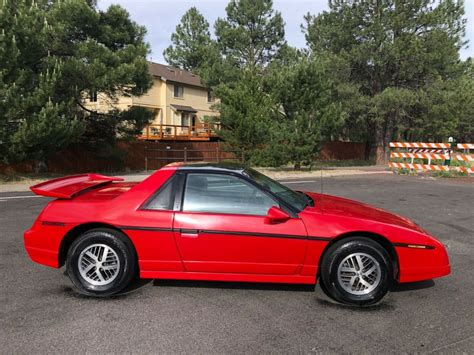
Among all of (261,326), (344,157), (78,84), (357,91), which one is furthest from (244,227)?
(344,157)

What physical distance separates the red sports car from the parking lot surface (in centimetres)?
22

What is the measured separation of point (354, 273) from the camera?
12.9 ft

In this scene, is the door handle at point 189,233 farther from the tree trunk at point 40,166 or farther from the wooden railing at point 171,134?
the wooden railing at point 171,134

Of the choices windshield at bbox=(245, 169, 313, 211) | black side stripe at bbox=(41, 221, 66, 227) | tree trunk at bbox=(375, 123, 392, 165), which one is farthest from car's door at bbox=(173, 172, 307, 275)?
tree trunk at bbox=(375, 123, 392, 165)

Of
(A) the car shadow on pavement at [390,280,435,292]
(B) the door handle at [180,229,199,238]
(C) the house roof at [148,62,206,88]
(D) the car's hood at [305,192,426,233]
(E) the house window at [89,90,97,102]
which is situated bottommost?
(A) the car shadow on pavement at [390,280,435,292]

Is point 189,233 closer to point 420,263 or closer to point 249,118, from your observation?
point 420,263

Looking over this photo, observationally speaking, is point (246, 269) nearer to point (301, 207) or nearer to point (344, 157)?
point (301, 207)

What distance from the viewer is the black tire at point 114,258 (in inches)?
160

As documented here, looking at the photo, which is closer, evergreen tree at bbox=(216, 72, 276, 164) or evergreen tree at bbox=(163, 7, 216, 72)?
evergreen tree at bbox=(216, 72, 276, 164)

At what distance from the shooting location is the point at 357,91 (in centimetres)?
2767

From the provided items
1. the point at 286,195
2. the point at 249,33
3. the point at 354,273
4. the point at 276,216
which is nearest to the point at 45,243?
the point at 276,216

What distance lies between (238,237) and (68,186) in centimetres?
209

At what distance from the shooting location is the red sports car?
12.9 ft

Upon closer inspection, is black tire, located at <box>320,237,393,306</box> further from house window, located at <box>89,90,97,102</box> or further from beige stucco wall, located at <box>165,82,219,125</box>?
beige stucco wall, located at <box>165,82,219,125</box>
